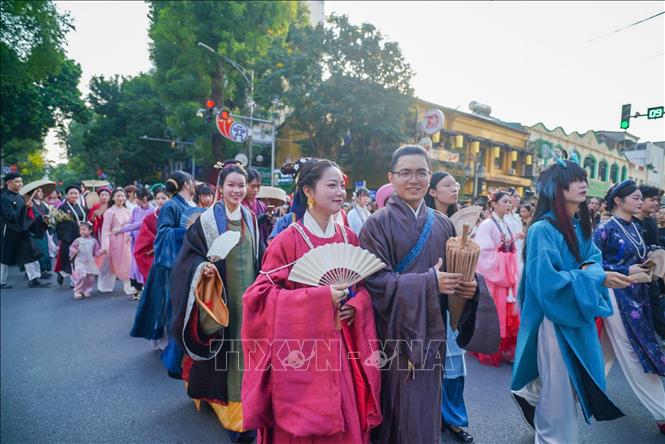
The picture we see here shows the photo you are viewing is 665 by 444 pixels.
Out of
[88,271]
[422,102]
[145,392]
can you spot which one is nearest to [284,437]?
[145,392]

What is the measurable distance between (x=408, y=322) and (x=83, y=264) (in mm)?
7985

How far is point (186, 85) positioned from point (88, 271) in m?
14.1

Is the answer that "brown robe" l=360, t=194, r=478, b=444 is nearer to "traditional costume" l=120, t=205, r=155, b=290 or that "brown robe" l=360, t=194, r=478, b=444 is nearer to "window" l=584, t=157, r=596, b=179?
"traditional costume" l=120, t=205, r=155, b=290

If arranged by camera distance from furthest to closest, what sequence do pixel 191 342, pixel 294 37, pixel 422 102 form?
pixel 422 102
pixel 294 37
pixel 191 342

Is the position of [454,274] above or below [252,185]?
below

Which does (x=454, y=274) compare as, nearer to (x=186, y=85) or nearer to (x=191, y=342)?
(x=191, y=342)

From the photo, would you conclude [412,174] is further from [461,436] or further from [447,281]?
[461,436]

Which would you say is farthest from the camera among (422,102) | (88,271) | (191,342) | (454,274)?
(422,102)

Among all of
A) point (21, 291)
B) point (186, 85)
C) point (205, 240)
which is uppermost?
point (186, 85)

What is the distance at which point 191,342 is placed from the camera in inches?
109

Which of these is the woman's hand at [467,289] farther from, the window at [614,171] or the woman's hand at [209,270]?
the window at [614,171]

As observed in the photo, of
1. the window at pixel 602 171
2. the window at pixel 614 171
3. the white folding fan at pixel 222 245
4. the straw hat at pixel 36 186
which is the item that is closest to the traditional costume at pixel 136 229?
the straw hat at pixel 36 186

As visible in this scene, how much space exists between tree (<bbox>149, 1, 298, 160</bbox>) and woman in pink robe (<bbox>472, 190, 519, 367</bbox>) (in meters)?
17.3

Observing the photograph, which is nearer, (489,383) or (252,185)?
(489,383)
